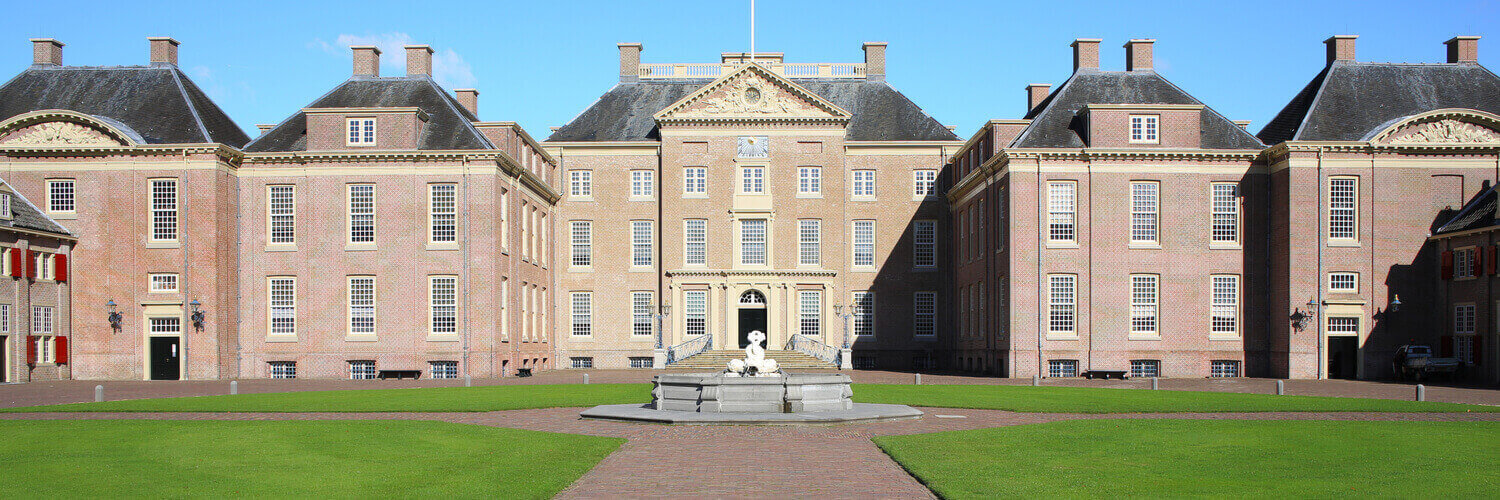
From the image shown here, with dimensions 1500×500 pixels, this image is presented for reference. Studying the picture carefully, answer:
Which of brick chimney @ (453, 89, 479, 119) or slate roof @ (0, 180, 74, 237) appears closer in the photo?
slate roof @ (0, 180, 74, 237)

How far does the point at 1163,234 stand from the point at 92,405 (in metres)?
34.2

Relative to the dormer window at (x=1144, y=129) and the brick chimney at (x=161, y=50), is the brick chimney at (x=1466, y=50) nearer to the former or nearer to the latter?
the dormer window at (x=1144, y=129)

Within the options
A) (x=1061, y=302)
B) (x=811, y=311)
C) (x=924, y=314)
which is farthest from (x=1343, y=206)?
(x=811, y=311)

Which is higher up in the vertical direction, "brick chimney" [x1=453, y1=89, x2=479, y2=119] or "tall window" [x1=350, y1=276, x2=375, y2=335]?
"brick chimney" [x1=453, y1=89, x2=479, y2=119]

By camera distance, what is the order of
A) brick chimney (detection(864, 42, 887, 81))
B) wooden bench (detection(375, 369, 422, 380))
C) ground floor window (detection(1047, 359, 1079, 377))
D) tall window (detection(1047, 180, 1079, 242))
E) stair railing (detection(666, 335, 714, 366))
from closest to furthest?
1. tall window (detection(1047, 180, 1079, 242))
2. ground floor window (detection(1047, 359, 1079, 377))
3. wooden bench (detection(375, 369, 422, 380))
4. stair railing (detection(666, 335, 714, 366))
5. brick chimney (detection(864, 42, 887, 81))

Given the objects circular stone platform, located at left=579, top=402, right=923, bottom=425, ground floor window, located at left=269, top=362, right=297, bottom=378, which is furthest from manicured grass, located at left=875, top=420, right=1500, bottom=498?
ground floor window, located at left=269, top=362, right=297, bottom=378

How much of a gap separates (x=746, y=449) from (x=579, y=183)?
3856 cm


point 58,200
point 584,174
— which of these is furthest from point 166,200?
point 584,174

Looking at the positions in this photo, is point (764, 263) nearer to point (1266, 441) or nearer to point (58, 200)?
point (58, 200)

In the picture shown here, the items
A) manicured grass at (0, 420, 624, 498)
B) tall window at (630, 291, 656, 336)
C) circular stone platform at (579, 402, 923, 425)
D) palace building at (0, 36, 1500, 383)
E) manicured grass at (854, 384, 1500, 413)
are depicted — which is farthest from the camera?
tall window at (630, 291, 656, 336)

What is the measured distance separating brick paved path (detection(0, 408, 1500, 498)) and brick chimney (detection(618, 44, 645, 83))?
35020 millimetres

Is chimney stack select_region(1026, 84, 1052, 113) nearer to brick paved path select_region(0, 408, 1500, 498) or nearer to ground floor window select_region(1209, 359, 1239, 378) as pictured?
ground floor window select_region(1209, 359, 1239, 378)

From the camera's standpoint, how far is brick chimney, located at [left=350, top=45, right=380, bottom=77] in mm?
50812

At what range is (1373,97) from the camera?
1793 inches
